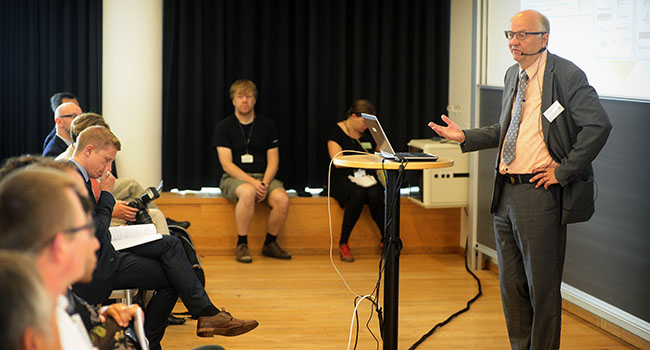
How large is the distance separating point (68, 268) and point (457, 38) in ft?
17.6

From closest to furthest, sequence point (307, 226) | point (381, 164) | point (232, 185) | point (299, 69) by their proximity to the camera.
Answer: point (381, 164), point (232, 185), point (307, 226), point (299, 69)

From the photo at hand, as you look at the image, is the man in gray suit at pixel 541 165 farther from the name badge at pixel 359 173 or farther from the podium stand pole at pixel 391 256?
the name badge at pixel 359 173

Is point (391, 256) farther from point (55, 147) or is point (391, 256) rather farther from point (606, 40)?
point (55, 147)

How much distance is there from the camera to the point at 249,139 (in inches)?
239

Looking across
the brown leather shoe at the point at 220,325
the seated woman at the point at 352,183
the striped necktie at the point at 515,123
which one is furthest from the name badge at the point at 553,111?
the seated woman at the point at 352,183

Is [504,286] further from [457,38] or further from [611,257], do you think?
[457,38]

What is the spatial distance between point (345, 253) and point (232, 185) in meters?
1.03

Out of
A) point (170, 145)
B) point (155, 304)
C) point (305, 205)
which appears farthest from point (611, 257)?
point (170, 145)

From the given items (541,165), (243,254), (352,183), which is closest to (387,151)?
(541,165)

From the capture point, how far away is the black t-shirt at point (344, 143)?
6.02m

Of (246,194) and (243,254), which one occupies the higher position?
(246,194)

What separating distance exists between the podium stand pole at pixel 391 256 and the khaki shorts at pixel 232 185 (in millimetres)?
2668

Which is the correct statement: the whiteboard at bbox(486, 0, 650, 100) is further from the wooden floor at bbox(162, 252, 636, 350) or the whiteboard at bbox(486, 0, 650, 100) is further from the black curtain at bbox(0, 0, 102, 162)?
the black curtain at bbox(0, 0, 102, 162)

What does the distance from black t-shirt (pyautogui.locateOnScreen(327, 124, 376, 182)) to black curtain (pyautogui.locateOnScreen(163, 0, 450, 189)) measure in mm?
374
